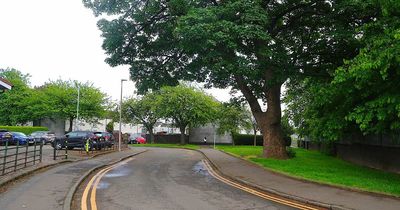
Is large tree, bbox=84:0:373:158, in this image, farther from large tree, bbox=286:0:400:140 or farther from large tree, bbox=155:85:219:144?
large tree, bbox=155:85:219:144

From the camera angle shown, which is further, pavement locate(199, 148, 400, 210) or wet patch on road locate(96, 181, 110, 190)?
wet patch on road locate(96, 181, 110, 190)

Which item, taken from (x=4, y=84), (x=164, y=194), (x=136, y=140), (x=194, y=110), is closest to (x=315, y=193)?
(x=164, y=194)

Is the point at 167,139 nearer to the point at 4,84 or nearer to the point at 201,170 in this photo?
the point at 201,170

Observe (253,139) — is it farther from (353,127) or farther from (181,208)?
(181,208)

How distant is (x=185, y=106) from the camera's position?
5803 cm

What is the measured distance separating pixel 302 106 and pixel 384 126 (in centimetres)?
2754

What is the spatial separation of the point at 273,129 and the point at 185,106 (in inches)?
1329

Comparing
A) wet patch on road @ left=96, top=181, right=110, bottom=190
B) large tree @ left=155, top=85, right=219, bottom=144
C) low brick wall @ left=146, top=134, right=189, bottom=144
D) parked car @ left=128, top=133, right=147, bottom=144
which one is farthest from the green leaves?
wet patch on road @ left=96, top=181, right=110, bottom=190

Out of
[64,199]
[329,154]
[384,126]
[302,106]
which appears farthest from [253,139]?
[64,199]

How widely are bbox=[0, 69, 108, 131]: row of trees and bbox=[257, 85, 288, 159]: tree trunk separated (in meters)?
41.2

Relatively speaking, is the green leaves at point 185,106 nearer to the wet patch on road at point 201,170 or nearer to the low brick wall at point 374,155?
the low brick wall at point 374,155

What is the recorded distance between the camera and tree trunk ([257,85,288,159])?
81.6ft

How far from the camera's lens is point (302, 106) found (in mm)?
42562

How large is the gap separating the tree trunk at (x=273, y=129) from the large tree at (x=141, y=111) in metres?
38.6
